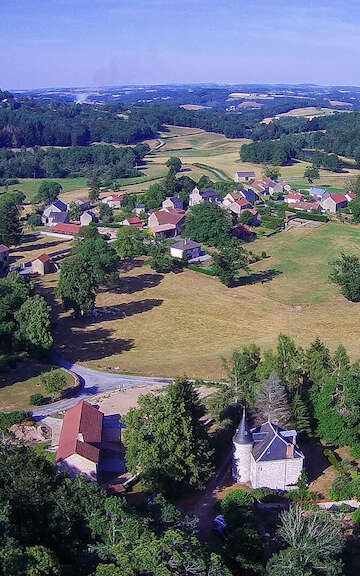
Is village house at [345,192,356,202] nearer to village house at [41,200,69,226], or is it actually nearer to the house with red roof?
village house at [41,200,69,226]

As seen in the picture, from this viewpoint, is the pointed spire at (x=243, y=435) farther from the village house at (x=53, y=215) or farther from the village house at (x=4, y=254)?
the village house at (x=53, y=215)

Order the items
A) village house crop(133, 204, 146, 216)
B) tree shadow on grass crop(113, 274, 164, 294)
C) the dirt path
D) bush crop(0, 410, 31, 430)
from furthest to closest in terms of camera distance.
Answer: village house crop(133, 204, 146, 216)
tree shadow on grass crop(113, 274, 164, 294)
bush crop(0, 410, 31, 430)
the dirt path

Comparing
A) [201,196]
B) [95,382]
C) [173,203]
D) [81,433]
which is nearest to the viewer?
[81,433]

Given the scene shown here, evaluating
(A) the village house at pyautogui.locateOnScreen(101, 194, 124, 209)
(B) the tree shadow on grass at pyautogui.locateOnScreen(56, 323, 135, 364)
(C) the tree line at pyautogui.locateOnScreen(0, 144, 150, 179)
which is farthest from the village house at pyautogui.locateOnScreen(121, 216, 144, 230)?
(C) the tree line at pyautogui.locateOnScreen(0, 144, 150, 179)

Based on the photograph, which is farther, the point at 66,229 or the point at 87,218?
the point at 87,218

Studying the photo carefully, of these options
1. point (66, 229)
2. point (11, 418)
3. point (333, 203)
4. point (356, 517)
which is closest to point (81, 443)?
point (11, 418)

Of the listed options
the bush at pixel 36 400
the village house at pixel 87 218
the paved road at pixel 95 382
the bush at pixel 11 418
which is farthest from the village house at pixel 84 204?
the bush at pixel 11 418

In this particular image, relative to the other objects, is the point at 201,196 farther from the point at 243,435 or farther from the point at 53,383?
the point at 243,435
